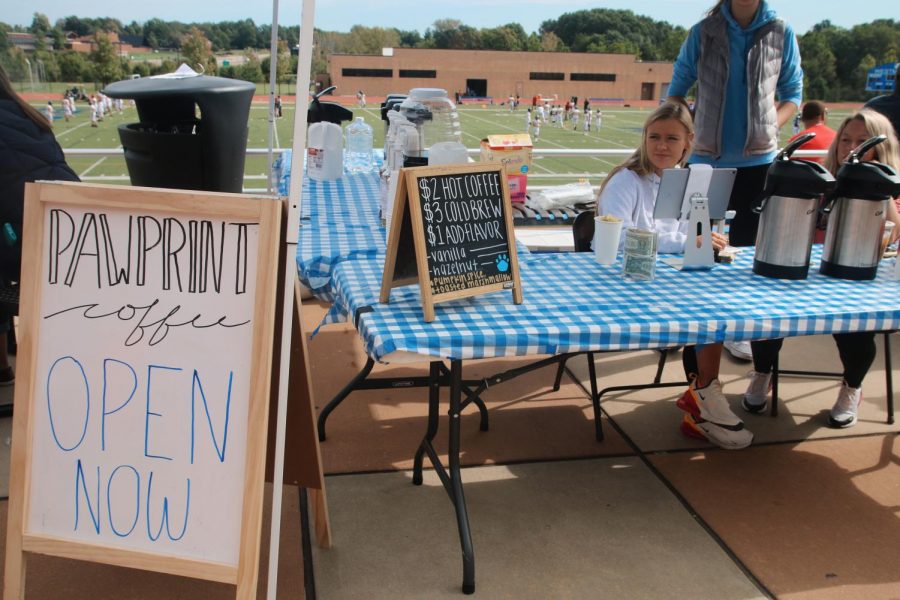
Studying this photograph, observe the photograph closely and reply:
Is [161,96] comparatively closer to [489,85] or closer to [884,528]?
[884,528]

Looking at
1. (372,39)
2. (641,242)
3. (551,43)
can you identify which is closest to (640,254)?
(641,242)

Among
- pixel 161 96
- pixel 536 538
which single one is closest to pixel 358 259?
pixel 536 538

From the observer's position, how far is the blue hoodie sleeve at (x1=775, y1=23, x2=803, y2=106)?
11.6ft

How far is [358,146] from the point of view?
14.5ft

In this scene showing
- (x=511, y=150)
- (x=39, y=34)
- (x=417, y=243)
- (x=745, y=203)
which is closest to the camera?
(x=417, y=243)

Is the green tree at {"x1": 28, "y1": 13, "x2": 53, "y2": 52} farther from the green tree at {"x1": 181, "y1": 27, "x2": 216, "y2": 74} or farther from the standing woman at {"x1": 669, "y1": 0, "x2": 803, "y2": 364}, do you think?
the standing woman at {"x1": 669, "y1": 0, "x2": 803, "y2": 364}

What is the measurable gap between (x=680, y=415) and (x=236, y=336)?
225cm

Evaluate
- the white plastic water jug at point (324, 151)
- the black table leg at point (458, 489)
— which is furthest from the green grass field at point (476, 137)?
the black table leg at point (458, 489)

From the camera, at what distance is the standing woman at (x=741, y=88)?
11.4 feet

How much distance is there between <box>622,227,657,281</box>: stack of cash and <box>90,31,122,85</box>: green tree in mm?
82253

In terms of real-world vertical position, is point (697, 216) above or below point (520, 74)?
below

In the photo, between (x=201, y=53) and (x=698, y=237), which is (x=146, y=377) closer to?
(x=698, y=237)

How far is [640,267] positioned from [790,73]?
75.8 inches

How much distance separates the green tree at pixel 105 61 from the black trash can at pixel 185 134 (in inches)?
3138
